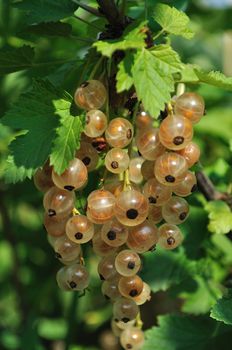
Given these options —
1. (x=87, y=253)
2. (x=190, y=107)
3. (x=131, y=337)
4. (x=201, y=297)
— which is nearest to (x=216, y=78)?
(x=190, y=107)

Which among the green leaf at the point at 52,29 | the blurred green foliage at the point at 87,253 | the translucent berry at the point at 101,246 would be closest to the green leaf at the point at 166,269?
the blurred green foliage at the point at 87,253

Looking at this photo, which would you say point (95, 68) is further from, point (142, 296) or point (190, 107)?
point (142, 296)

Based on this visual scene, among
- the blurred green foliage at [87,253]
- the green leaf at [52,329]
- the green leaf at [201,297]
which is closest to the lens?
the blurred green foliage at [87,253]

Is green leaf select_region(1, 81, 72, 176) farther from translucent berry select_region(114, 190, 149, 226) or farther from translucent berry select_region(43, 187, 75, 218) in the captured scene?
translucent berry select_region(114, 190, 149, 226)

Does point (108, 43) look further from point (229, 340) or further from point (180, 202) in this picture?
point (229, 340)

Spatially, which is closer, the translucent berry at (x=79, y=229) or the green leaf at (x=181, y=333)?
the translucent berry at (x=79, y=229)

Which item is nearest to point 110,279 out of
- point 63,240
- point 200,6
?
point 63,240

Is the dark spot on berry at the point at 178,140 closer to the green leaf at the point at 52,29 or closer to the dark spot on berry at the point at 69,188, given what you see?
the dark spot on berry at the point at 69,188
